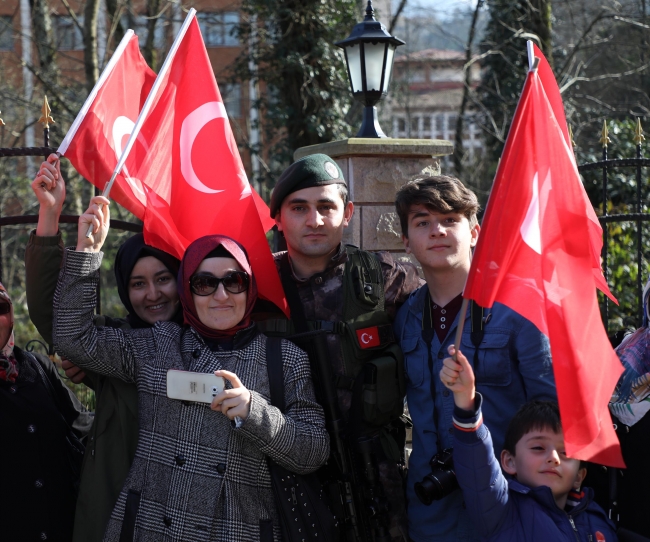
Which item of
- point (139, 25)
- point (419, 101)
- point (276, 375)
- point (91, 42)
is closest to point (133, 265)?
point (276, 375)

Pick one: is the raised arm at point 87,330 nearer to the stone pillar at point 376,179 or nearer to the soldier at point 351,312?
the soldier at point 351,312

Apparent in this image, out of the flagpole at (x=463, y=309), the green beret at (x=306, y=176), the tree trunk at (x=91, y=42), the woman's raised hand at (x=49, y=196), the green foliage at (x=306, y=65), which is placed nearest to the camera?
the flagpole at (x=463, y=309)

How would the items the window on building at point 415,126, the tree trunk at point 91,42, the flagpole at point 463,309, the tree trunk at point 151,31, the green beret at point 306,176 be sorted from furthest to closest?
1. the window on building at point 415,126
2. the tree trunk at point 151,31
3. the tree trunk at point 91,42
4. the green beret at point 306,176
5. the flagpole at point 463,309

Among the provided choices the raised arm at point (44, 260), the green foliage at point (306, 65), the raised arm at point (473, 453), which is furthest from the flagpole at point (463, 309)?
the green foliage at point (306, 65)

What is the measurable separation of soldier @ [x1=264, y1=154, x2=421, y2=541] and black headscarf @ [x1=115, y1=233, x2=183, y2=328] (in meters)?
0.46

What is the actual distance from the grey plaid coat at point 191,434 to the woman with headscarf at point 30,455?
16.7 inches

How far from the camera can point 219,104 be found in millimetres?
3916

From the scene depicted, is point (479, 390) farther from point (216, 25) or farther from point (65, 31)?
point (65, 31)

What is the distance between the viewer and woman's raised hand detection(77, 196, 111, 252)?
2893 mm

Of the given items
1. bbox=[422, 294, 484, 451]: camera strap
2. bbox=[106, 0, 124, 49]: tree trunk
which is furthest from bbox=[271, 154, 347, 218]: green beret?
bbox=[106, 0, 124, 49]: tree trunk

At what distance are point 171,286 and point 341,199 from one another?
78 centimetres

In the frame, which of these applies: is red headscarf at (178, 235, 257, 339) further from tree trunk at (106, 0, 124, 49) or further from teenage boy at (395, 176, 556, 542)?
tree trunk at (106, 0, 124, 49)

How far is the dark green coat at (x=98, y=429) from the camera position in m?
2.87

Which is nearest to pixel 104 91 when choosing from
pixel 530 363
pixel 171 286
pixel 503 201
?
pixel 171 286
